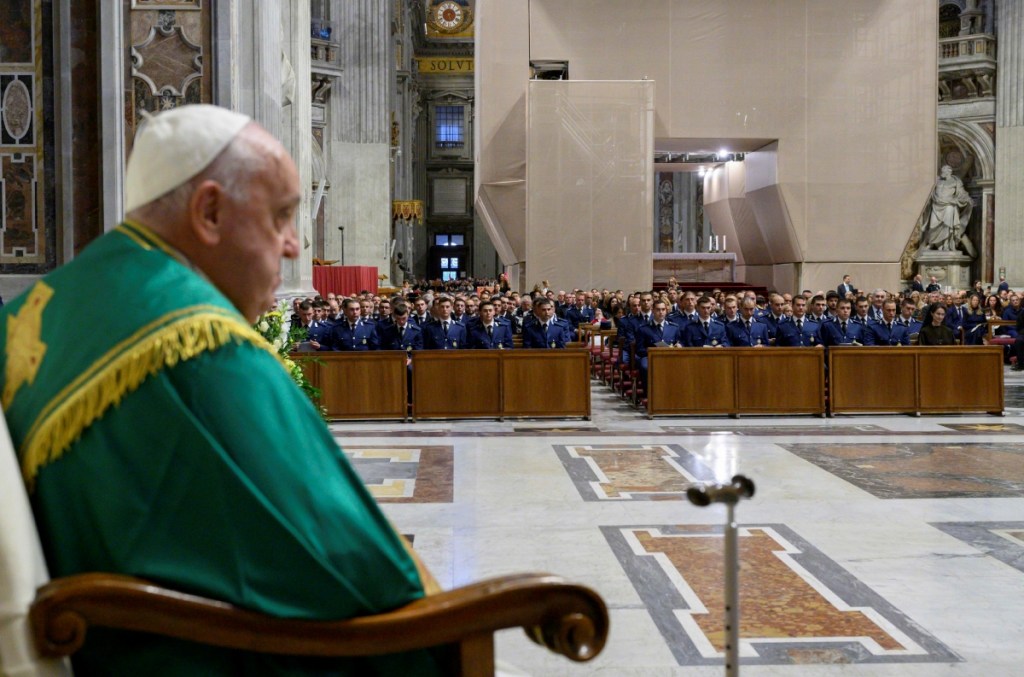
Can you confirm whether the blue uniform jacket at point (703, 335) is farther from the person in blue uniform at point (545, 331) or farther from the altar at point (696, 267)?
the altar at point (696, 267)

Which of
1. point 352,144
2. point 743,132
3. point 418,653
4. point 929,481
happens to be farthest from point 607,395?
point 352,144

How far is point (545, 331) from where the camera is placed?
12711mm

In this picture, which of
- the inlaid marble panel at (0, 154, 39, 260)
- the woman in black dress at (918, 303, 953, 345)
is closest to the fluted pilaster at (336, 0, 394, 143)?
the inlaid marble panel at (0, 154, 39, 260)

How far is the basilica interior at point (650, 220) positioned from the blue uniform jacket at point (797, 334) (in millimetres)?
859

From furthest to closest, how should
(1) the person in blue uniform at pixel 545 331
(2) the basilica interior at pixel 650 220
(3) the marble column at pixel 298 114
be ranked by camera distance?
1. (3) the marble column at pixel 298 114
2. (1) the person in blue uniform at pixel 545 331
3. (2) the basilica interior at pixel 650 220

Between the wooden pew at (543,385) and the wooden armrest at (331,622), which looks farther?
the wooden pew at (543,385)

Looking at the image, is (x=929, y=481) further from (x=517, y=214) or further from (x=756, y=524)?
(x=517, y=214)

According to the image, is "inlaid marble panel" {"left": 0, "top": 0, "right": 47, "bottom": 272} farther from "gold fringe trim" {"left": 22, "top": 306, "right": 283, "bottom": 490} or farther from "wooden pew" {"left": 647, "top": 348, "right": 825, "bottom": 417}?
"gold fringe trim" {"left": 22, "top": 306, "right": 283, "bottom": 490}

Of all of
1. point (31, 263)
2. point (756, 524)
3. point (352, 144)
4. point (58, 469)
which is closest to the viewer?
point (58, 469)

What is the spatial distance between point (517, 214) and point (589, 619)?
22283mm

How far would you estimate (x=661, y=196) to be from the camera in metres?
44.7

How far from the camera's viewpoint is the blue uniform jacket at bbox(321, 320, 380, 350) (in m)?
12.5

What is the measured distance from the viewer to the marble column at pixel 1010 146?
32188 millimetres

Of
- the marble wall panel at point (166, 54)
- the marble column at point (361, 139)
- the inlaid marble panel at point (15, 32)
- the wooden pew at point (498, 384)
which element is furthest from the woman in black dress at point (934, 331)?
the marble column at point (361, 139)
